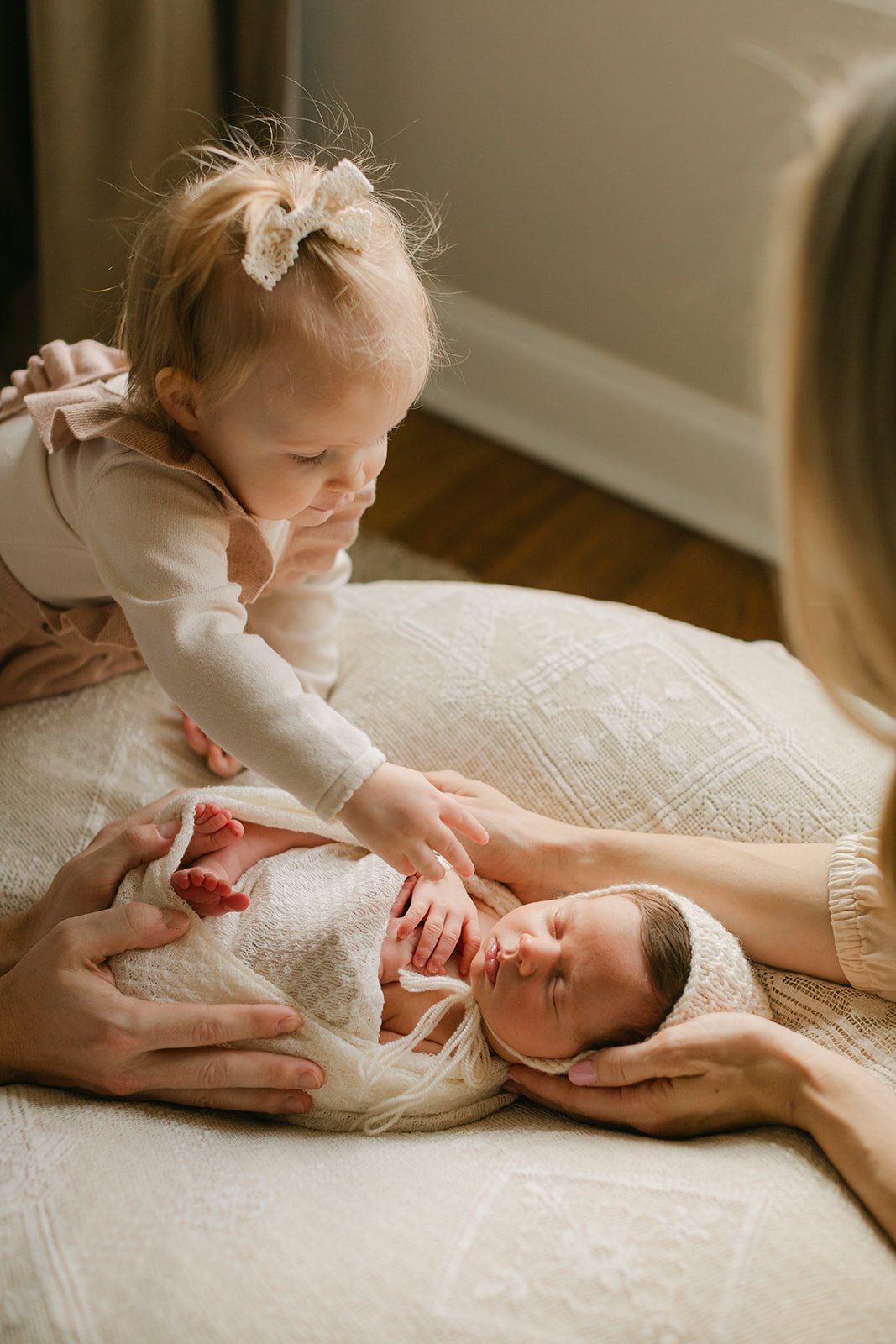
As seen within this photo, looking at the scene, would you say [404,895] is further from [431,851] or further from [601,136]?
[601,136]

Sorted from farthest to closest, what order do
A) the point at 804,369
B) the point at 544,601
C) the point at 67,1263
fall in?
the point at 544,601 < the point at 67,1263 < the point at 804,369

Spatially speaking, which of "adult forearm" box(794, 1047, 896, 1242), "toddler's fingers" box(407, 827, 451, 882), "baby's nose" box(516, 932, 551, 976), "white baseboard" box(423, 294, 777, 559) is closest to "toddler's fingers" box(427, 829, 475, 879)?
"toddler's fingers" box(407, 827, 451, 882)

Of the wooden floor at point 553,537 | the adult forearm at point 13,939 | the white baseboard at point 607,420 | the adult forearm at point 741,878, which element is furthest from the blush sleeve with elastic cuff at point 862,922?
the white baseboard at point 607,420

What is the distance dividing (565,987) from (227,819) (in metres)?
0.41

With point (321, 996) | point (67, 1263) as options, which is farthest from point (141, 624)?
point (67, 1263)

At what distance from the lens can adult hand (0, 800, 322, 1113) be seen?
103 centimetres

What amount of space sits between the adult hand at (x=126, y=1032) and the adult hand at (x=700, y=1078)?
11.8 inches

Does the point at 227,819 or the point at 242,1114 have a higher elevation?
the point at 227,819

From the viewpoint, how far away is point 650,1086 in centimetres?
104

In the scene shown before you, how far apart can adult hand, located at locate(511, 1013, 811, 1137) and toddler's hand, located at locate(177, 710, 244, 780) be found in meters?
0.58

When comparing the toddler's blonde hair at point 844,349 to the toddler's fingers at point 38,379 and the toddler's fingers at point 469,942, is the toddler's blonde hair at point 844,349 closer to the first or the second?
the toddler's fingers at point 469,942

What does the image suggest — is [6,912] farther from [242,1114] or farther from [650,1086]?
[650,1086]

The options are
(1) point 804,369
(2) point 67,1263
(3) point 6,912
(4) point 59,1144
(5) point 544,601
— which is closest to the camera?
(1) point 804,369

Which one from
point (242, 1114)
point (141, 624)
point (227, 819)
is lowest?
point (242, 1114)
